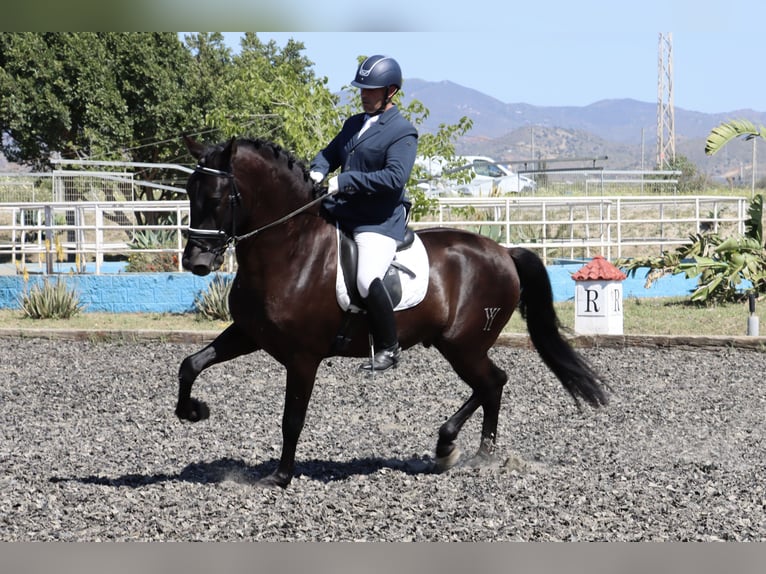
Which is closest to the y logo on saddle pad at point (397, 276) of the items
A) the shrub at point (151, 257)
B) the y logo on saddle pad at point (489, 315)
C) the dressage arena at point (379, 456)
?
the y logo on saddle pad at point (489, 315)

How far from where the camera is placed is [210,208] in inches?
220

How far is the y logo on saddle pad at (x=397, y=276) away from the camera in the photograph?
6.00m

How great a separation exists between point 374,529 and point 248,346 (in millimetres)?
1593

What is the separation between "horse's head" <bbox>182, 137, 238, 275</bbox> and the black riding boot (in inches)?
35.4

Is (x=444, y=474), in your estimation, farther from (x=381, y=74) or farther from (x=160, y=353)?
(x=160, y=353)

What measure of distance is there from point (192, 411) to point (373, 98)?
83.2 inches

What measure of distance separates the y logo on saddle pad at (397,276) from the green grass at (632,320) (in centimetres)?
701

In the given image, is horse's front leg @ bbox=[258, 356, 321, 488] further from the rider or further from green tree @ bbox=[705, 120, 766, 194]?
green tree @ bbox=[705, 120, 766, 194]

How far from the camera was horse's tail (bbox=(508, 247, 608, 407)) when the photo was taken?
708 cm

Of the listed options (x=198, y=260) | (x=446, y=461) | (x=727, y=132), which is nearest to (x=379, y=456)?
(x=446, y=461)

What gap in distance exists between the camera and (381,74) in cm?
584

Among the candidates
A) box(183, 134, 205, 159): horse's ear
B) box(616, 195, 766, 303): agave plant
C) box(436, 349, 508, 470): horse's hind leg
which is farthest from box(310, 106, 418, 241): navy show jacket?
box(616, 195, 766, 303): agave plant

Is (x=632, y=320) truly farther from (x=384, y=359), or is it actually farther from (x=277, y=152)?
(x=277, y=152)

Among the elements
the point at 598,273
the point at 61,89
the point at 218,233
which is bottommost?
the point at 598,273
